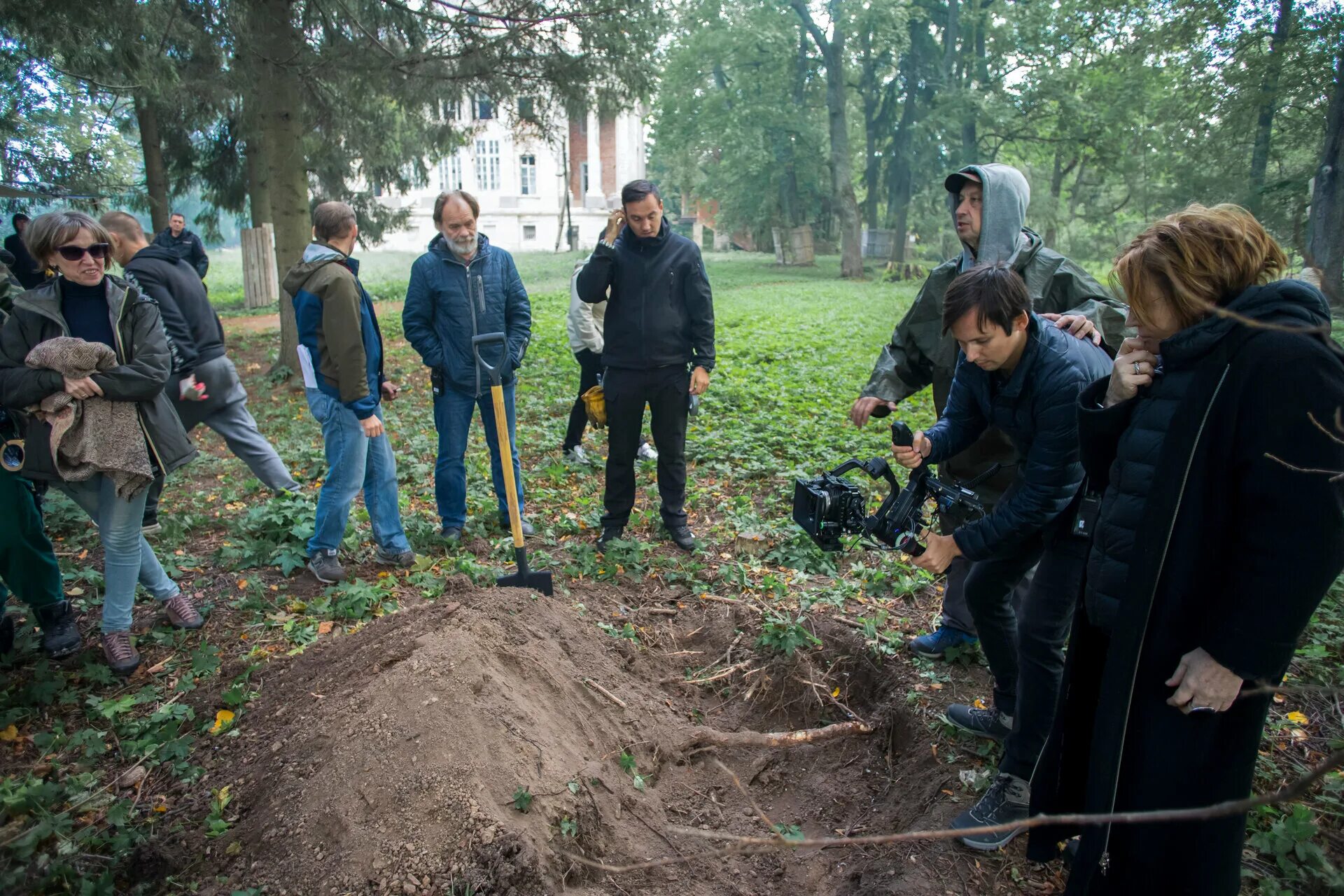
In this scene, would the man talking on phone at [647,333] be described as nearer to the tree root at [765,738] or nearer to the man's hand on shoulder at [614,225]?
the man's hand on shoulder at [614,225]

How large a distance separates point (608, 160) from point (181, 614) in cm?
4088

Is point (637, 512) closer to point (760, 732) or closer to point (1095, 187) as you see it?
point (760, 732)

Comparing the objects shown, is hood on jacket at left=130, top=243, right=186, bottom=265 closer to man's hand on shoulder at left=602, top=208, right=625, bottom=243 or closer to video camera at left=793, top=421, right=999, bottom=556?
man's hand on shoulder at left=602, top=208, right=625, bottom=243

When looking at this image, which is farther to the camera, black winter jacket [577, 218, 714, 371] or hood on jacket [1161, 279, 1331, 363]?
black winter jacket [577, 218, 714, 371]

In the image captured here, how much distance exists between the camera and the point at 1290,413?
1.85 m

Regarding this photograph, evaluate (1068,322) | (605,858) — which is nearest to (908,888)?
(605,858)

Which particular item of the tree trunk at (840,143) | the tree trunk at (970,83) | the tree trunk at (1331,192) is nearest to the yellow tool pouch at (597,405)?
the tree trunk at (1331,192)

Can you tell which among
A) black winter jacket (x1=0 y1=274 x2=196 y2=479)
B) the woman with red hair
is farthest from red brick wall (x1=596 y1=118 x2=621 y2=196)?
the woman with red hair

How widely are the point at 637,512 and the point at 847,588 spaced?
1.79 metres

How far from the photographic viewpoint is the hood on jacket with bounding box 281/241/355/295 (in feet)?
15.1

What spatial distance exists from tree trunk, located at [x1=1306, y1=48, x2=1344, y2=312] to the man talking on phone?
9.43 metres

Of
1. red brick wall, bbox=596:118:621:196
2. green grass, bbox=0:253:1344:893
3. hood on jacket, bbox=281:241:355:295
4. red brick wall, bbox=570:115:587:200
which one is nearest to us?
green grass, bbox=0:253:1344:893

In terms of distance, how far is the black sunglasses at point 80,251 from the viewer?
373 cm

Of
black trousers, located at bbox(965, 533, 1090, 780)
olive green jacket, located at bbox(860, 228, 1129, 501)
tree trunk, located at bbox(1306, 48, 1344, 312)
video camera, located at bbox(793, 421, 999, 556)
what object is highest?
tree trunk, located at bbox(1306, 48, 1344, 312)
